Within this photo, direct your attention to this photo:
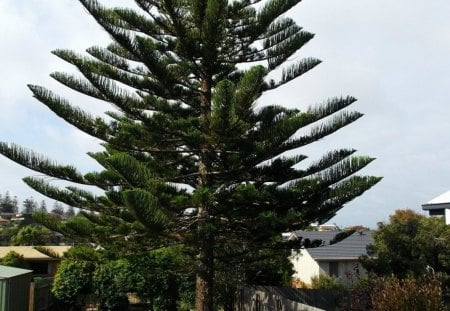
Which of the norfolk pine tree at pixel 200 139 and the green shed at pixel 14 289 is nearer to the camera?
the norfolk pine tree at pixel 200 139

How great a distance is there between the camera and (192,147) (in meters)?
8.45

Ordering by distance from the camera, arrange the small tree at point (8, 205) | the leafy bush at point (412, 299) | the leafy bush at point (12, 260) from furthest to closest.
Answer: the small tree at point (8, 205) → the leafy bush at point (12, 260) → the leafy bush at point (412, 299)

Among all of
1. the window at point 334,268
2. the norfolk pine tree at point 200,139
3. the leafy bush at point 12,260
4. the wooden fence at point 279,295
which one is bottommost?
the wooden fence at point 279,295

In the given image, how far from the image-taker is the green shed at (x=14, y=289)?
10609 millimetres

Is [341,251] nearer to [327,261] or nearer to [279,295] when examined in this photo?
[327,261]

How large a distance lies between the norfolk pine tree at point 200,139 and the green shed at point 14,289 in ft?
8.22

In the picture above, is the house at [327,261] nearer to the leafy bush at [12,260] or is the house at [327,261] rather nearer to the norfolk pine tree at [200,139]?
the leafy bush at [12,260]

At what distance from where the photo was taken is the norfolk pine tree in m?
7.98

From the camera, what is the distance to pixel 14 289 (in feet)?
36.4

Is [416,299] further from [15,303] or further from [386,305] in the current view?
[15,303]

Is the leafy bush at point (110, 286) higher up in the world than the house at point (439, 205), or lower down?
lower down

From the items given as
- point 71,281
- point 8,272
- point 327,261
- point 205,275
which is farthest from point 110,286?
point 327,261

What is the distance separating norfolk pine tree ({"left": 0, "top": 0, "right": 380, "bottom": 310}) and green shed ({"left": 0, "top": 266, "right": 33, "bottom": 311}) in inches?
98.6

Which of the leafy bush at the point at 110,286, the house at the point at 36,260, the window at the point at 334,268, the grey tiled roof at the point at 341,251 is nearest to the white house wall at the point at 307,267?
the grey tiled roof at the point at 341,251
